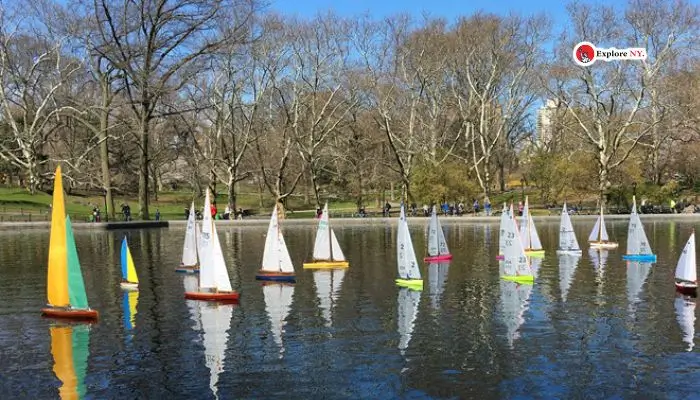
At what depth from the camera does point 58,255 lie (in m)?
19.6

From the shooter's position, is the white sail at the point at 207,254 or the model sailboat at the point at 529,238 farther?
the model sailboat at the point at 529,238

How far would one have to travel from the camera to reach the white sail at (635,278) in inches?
925

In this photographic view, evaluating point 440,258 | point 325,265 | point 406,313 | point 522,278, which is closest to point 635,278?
point 522,278

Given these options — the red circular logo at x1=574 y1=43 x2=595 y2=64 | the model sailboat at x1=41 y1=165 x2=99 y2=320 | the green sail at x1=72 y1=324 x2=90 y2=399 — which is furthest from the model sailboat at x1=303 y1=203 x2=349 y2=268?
the red circular logo at x1=574 y1=43 x2=595 y2=64

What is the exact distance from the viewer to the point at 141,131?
55.9m

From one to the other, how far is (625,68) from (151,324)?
184ft

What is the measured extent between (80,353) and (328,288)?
10465 mm

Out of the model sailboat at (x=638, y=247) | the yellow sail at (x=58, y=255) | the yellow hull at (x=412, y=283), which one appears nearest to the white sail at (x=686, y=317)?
the yellow hull at (x=412, y=283)

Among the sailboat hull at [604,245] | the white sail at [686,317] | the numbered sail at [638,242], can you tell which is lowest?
the white sail at [686,317]

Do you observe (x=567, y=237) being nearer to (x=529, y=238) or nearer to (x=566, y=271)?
(x=529, y=238)

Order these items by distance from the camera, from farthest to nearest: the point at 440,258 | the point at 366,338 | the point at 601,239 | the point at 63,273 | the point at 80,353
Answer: the point at 601,239
the point at 440,258
the point at 63,273
the point at 366,338
the point at 80,353

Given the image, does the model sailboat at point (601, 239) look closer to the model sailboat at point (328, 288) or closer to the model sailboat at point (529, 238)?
the model sailboat at point (529, 238)

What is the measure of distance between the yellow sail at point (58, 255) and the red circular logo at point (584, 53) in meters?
53.5

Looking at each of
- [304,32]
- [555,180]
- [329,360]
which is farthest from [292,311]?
[555,180]
